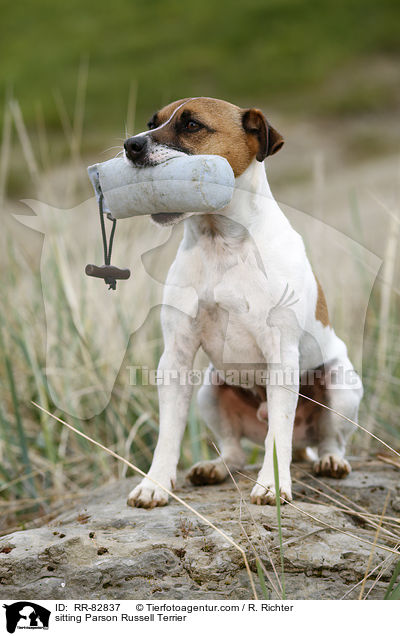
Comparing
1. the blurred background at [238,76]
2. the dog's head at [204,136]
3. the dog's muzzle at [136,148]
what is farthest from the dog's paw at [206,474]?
the blurred background at [238,76]

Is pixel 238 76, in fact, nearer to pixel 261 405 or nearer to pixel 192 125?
pixel 261 405

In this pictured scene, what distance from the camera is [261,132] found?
2611 mm

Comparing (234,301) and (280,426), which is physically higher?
(234,301)

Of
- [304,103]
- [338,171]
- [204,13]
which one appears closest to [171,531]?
[338,171]

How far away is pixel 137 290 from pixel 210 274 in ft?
5.34

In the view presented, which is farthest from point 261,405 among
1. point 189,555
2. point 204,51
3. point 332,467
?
point 204,51

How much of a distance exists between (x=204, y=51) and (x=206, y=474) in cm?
1817

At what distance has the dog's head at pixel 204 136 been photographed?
2404 mm

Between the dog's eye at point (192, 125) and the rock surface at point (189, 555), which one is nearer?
the rock surface at point (189, 555)

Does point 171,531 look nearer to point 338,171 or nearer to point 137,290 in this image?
point 137,290

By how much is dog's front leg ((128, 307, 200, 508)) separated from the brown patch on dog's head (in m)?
0.63

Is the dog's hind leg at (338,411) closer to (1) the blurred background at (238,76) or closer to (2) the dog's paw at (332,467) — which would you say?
(2) the dog's paw at (332,467)

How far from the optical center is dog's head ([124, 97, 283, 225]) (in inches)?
94.7

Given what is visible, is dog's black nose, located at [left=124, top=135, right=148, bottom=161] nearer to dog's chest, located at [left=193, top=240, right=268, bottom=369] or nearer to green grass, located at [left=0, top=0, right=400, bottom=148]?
dog's chest, located at [left=193, top=240, right=268, bottom=369]
